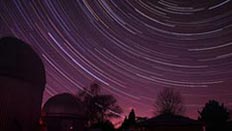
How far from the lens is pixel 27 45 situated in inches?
1088

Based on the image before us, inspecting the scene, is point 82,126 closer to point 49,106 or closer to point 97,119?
point 49,106

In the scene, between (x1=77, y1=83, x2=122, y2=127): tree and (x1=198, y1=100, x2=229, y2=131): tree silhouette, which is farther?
(x1=77, y1=83, x2=122, y2=127): tree

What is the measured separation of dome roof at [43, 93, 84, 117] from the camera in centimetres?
3300

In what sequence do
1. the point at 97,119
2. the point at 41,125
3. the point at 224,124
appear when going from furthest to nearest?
the point at 97,119
the point at 224,124
the point at 41,125

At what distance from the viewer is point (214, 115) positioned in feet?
144

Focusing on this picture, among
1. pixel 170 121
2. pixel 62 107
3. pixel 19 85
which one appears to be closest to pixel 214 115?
pixel 170 121

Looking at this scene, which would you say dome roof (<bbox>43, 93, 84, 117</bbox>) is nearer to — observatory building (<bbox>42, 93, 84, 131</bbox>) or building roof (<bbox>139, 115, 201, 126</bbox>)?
observatory building (<bbox>42, 93, 84, 131</bbox>)

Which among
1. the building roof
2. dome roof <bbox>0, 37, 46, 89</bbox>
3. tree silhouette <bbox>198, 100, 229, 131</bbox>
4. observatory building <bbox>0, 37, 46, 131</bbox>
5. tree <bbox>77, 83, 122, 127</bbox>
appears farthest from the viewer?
tree <bbox>77, 83, 122, 127</bbox>

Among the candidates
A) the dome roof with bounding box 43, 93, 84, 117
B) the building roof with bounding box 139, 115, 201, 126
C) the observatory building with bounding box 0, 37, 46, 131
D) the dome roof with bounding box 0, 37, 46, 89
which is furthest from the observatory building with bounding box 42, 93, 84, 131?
the building roof with bounding box 139, 115, 201, 126

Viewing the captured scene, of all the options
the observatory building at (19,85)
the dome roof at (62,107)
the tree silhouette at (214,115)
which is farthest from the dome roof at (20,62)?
the tree silhouette at (214,115)

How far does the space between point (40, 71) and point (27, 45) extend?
2.48 m

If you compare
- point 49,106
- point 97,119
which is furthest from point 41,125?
point 97,119

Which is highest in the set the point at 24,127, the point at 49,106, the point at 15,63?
the point at 15,63

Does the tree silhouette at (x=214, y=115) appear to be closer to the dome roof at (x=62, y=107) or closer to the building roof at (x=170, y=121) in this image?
the building roof at (x=170, y=121)
